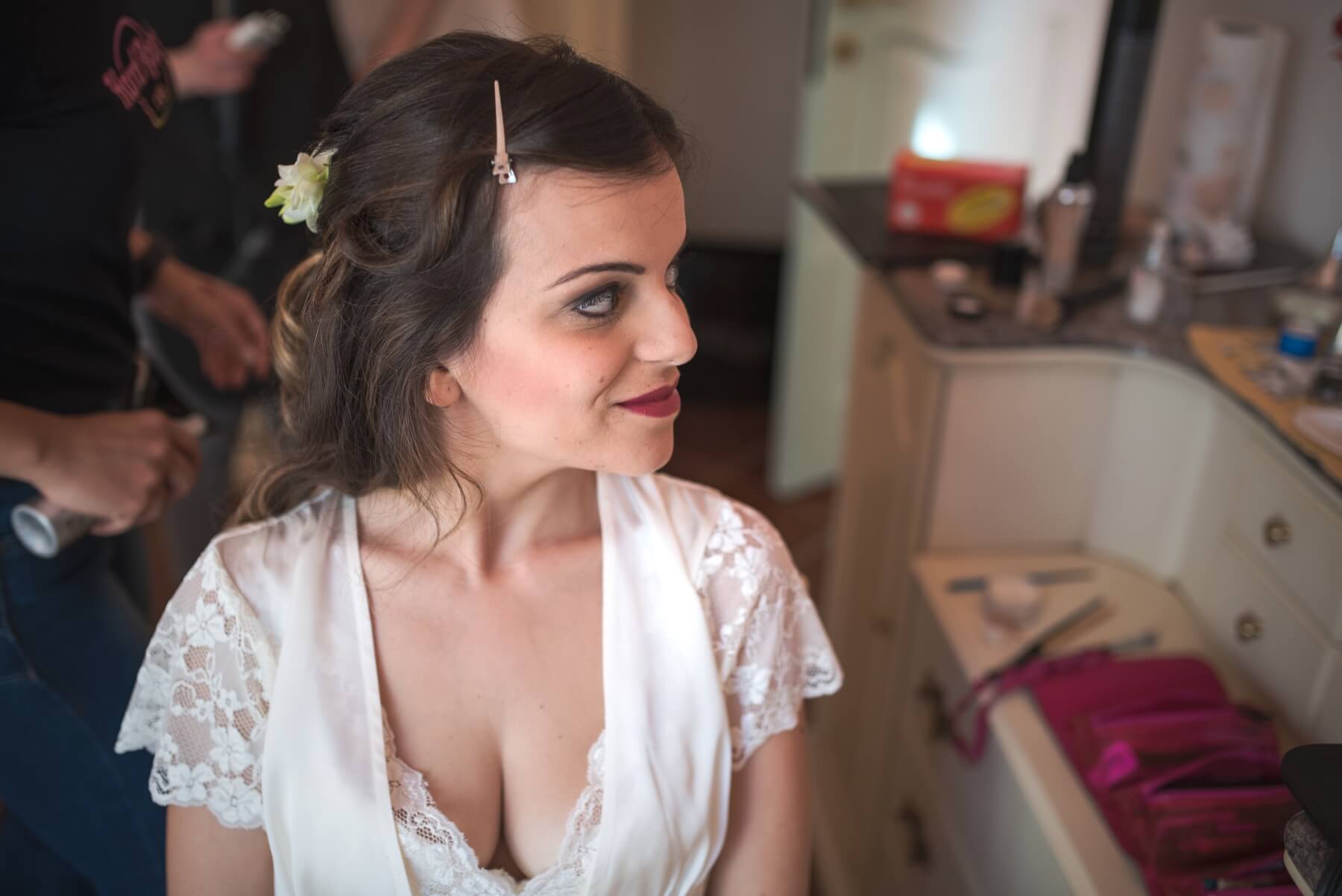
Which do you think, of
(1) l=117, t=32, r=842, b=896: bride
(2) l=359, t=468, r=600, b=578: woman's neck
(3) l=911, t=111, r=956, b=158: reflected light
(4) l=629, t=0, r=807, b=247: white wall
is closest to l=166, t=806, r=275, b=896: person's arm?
(1) l=117, t=32, r=842, b=896: bride

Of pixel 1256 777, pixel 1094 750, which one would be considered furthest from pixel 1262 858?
pixel 1094 750

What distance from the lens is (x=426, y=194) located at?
2.66 ft

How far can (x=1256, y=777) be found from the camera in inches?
41.7

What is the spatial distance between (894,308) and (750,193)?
191 centimetres

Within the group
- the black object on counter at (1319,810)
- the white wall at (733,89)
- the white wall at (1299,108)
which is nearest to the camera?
the black object on counter at (1319,810)

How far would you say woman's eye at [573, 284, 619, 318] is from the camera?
2.78 ft

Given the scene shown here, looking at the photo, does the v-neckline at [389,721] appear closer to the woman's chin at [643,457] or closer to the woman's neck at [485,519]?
the woman's neck at [485,519]

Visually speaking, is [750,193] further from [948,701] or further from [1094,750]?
[1094,750]

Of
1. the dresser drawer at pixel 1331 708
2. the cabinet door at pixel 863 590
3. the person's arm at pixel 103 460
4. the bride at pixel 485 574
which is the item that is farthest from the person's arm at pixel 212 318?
the dresser drawer at pixel 1331 708

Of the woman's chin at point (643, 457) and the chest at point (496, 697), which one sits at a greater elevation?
the woman's chin at point (643, 457)

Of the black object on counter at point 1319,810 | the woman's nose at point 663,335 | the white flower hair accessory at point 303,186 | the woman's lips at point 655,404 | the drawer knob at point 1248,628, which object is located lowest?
the drawer knob at point 1248,628

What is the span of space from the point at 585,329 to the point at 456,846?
429mm

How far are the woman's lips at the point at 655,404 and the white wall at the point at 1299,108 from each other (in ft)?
3.87

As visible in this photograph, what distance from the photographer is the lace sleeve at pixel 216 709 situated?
0.92 metres
